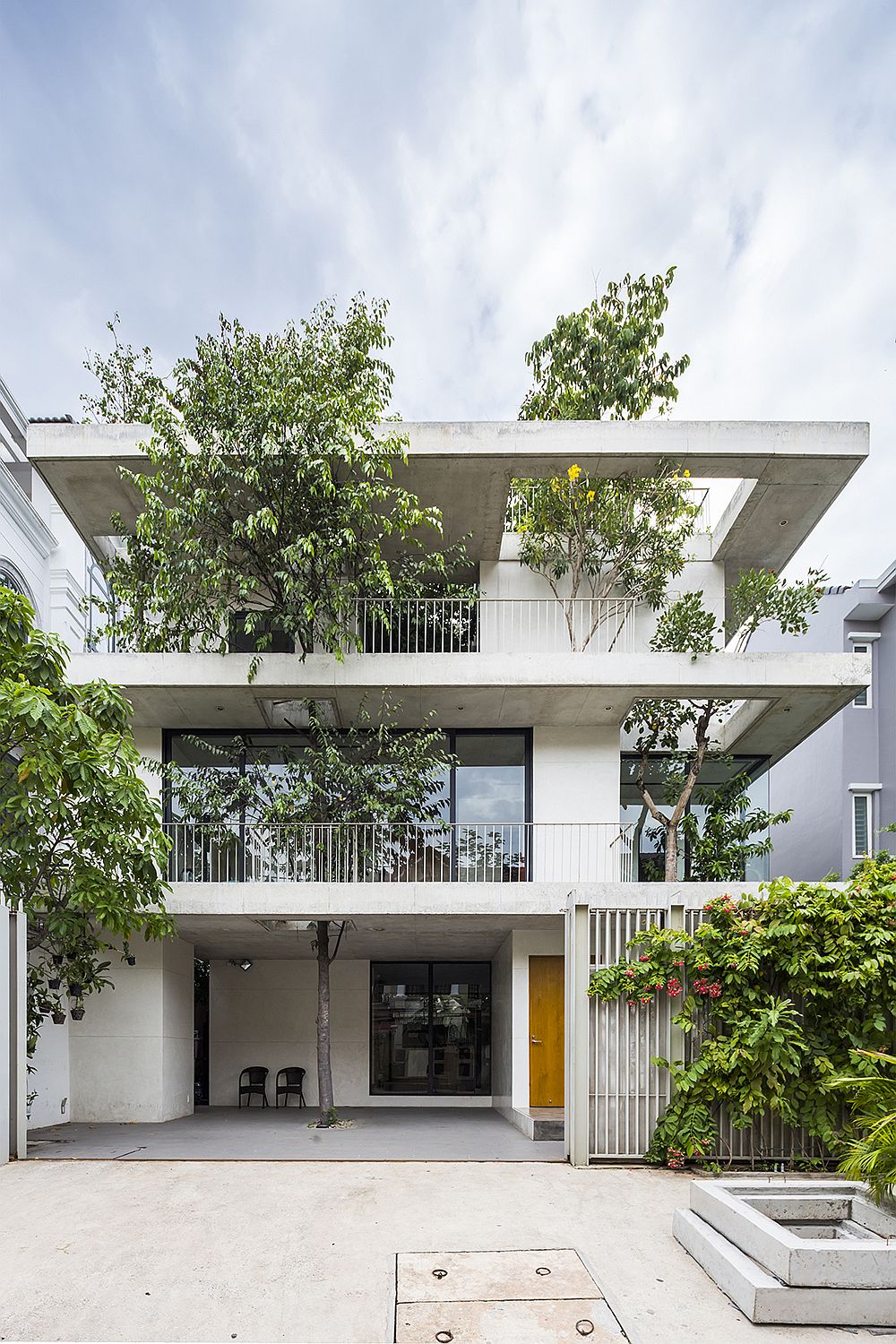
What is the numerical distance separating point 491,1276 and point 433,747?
8553 mm

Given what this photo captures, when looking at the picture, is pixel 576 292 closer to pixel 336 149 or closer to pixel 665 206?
pixel 665 206

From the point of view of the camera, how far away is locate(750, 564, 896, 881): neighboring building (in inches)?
713

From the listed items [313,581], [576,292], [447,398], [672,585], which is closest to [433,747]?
[313,581]

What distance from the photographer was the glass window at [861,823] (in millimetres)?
18109

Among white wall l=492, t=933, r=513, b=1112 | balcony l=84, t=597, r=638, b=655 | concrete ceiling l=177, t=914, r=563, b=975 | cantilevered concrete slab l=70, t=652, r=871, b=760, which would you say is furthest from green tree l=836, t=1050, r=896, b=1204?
balcony l=84, t=597, r=638, b=655

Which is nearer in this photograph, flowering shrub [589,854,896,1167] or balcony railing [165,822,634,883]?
flowering shrub [589,854,896,1167]

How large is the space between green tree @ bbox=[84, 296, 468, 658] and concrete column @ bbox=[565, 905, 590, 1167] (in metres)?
4.74

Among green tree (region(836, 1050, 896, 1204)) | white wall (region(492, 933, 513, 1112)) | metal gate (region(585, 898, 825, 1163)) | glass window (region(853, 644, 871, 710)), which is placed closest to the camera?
green tree (region(836, 1050, 896, 1204))

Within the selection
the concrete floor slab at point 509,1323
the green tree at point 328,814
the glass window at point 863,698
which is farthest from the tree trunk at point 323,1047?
the glass window at point 863,698

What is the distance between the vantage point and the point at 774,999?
737 cm

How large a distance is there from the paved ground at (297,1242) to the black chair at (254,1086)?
24.9 feet

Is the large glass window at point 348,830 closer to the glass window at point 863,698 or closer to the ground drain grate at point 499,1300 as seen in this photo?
the ground drain grate at point 499,1300

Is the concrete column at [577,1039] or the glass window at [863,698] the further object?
the glass window at [863,698]

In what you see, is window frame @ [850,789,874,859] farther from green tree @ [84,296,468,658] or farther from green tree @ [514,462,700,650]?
green tree @ [84,296,468,658]
